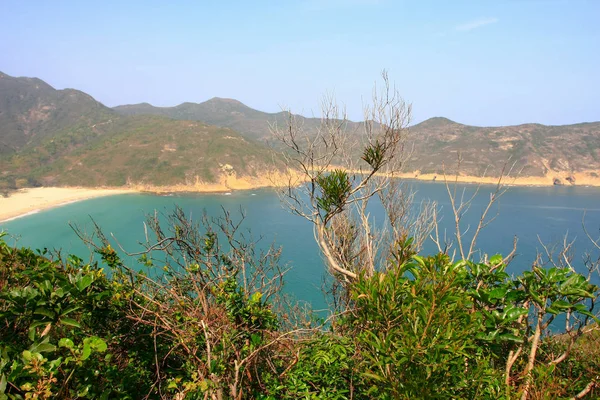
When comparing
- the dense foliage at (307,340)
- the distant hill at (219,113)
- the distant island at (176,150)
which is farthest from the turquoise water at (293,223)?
the distant hill at (219,113)

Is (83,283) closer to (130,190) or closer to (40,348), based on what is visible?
(40,348)

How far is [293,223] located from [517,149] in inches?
2487

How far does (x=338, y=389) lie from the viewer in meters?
2.55

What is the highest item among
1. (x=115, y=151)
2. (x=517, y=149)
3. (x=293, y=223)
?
(x=517, y=149)

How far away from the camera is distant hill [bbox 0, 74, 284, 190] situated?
182 feet

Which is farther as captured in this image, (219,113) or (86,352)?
(219,113)

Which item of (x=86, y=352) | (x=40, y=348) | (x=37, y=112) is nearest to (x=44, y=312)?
(x=40, y=348)

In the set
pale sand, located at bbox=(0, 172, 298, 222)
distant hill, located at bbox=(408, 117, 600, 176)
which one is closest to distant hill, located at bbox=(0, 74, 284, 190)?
pale sand, located at bbox=(0, 172, 298, 222)

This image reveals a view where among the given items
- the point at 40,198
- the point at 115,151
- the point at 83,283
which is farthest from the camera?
the point at 115,151

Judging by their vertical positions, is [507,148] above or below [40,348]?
above

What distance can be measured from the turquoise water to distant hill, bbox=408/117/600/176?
47.9 feet

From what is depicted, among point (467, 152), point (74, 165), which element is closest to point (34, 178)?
point (74, 165)

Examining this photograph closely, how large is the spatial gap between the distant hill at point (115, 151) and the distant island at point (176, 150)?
16 centimetres

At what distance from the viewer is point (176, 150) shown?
62125mm
